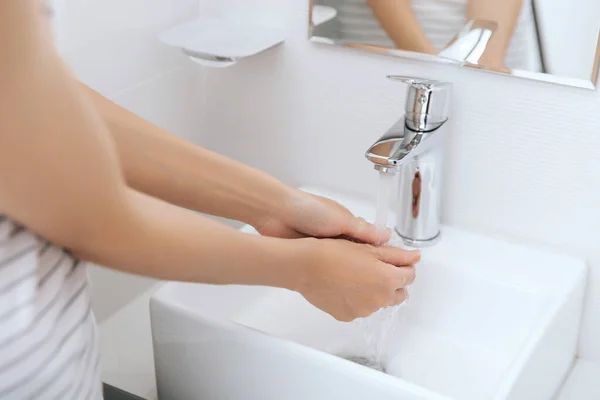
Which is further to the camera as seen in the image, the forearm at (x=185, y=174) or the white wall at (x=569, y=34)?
the white wall at (x=569, y=34)

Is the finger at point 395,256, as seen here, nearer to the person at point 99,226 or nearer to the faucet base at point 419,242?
the person at point 99,226

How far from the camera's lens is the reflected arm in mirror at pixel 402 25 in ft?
2.79

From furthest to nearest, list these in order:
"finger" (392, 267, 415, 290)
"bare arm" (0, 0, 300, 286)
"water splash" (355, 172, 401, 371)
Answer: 1. "water splash" (355, 172, 401, 371)
2. "finger" (392, 267, 415, 290)
3. "bare arm" (0, 0, 300, 286)

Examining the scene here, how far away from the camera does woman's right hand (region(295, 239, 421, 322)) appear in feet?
2.21

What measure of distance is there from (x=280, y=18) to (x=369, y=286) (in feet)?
1.32

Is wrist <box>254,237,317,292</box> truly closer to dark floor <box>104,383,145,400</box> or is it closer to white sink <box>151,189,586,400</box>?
white sink <box>151,189,586,400</box>

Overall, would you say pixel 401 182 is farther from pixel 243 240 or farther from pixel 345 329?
pixel 243 240

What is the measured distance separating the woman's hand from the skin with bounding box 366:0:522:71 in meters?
0.23

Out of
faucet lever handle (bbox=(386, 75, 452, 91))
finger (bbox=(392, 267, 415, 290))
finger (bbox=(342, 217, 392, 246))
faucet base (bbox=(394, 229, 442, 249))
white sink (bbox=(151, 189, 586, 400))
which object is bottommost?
white sink (bbox=(151, 189, 586, 400))

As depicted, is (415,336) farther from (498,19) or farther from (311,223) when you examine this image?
(498,19)

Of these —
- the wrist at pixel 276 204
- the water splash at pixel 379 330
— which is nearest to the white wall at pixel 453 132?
the water splash at pixel 379 330

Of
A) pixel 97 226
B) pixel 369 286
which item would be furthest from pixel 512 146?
pixel 97 226

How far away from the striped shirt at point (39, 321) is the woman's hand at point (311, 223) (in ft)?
0.84

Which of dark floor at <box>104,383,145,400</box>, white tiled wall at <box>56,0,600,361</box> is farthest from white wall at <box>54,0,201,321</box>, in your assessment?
dark floor at <box>104,383,145,400</box>
